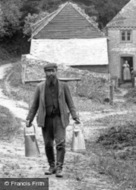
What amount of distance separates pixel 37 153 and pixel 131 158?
330 centimetres

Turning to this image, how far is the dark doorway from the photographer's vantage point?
4325cm

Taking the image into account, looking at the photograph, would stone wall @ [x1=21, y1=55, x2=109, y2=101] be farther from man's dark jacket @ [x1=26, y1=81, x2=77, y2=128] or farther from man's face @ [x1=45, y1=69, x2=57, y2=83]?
man's face @ [x1=45, y1=69, x2=57, y2=83]

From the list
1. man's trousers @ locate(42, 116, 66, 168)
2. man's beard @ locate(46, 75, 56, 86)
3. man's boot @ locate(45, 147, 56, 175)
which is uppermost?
man's beard @ locate(46, 75, 56, 86)

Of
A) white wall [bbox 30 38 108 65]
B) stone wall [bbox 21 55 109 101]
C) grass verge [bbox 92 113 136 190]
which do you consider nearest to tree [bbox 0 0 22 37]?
white wall [bbox 30 38 108 65]

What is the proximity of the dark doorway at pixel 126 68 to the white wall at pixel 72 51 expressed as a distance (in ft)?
12.4

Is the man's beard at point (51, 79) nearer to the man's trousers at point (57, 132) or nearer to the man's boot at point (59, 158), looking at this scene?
the man's trousers at point (57, 132)

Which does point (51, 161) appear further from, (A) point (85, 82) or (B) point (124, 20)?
(B) point (124, 20)

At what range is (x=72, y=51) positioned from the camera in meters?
39.5

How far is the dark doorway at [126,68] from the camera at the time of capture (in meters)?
43.2

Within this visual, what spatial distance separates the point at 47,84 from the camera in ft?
31.3

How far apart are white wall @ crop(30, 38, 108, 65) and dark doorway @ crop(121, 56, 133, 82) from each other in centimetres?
378

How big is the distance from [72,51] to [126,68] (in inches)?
218

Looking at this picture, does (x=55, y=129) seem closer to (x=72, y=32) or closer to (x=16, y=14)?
(x=72, y=32)

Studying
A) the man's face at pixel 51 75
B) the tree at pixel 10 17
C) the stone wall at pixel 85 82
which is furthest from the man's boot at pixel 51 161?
the tree at pixel 10 17
